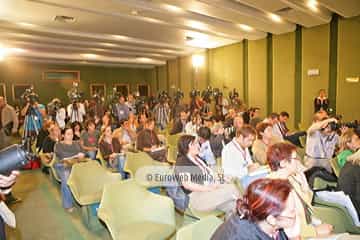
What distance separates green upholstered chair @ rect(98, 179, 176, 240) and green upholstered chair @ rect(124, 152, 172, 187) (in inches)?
31.4

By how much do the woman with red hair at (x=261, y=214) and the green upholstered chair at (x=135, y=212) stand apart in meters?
1.15

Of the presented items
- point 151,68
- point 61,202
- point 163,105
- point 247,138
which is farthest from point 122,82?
point 247,138

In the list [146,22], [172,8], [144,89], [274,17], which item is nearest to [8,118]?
[146,22]

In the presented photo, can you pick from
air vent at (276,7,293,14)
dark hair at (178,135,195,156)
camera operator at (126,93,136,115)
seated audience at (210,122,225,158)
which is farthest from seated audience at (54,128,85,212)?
air vent at (276,7,293,14)

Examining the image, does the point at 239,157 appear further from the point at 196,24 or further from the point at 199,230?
the point at 196,24

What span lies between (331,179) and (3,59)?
529 inches

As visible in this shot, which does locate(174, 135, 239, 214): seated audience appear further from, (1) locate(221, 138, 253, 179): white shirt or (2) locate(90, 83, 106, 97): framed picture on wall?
(2) locate(90, 83, 106, 97): framed picture on wall

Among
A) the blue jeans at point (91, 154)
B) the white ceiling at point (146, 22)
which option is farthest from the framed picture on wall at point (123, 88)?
the blue jeans at point (91, 154)

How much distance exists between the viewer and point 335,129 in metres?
4.30

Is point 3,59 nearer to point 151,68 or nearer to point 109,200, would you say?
point 151,68

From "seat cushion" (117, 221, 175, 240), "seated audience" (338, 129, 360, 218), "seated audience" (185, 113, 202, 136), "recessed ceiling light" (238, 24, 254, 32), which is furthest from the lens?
"recessed ceiling light" (238, 24, 254, 32)

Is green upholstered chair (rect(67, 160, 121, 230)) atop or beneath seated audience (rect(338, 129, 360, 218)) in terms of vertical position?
beneath

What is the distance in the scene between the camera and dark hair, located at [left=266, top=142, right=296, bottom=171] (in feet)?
7.74

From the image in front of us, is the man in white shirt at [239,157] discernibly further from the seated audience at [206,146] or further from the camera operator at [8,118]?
Answer: the camera operator at [8,118]
